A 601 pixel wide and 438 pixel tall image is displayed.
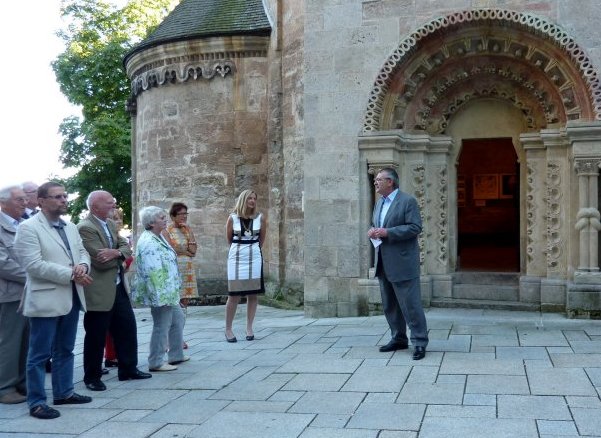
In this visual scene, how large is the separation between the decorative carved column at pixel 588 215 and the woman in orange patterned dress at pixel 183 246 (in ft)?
14.8

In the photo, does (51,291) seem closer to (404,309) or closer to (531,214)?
(404,309)

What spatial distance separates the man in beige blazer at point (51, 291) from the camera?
5.20 metres

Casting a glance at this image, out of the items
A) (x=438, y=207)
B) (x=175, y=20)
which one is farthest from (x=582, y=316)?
(x=175, y=20)

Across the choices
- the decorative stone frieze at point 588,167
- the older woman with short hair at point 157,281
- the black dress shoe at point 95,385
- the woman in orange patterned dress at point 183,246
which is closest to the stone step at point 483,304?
the decorative stone frieze at point 588,167

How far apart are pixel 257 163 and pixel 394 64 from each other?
4.74 meters

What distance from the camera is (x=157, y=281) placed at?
6371 mm

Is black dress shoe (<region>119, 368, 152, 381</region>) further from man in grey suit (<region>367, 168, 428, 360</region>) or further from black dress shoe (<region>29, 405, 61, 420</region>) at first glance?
man in grey suit (<region>367, 168, 428, 360</region>)

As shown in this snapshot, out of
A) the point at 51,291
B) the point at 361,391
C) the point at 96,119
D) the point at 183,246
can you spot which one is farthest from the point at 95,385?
the point at 96,119

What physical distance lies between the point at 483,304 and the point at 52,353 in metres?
5.53

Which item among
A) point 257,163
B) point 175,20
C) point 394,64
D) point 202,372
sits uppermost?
point 175,20

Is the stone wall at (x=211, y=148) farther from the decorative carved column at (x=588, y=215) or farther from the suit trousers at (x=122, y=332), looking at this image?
the suit trousers at (x=122, y=332)

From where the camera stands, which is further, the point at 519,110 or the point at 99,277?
the point at 519,110

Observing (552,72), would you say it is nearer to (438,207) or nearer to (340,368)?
(438,207)

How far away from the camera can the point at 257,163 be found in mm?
13297
